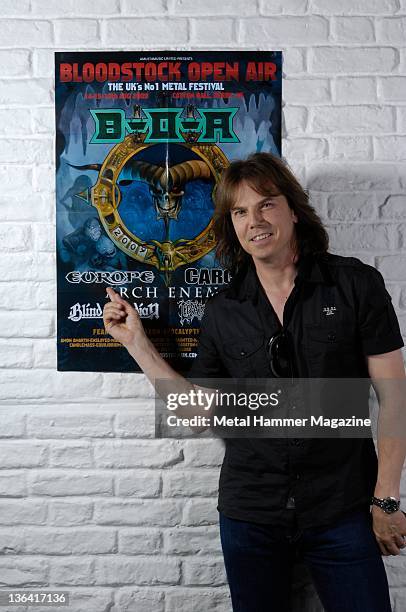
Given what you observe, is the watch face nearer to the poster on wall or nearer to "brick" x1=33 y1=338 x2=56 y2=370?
the poster on wall

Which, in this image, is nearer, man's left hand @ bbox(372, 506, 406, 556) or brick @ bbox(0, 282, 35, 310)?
man's left hand @ bbox(372, 506, 406, 556)

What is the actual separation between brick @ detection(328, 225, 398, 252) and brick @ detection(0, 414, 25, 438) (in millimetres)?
1136

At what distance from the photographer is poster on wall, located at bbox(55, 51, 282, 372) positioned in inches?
68.1

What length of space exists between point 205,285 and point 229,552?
2.56 ft

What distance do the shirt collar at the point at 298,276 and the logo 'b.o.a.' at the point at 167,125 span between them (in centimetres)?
44

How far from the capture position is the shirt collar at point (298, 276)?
1489mm

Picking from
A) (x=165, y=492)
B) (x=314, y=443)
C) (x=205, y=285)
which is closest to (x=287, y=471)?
(x=314, y=443)

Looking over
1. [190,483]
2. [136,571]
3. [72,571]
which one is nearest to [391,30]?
[190,483]

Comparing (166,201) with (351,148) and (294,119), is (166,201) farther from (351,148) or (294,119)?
(351,148)

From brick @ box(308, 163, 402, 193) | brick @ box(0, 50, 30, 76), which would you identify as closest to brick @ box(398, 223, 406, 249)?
brick @ box(308, 163, 402, 193)

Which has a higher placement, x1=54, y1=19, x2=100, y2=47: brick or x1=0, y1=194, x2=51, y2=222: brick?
x1=54, y1=19, x2=100, y2=47: brick

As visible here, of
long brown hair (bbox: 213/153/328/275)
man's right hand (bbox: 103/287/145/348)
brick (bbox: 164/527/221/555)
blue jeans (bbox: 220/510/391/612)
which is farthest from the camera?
brick (bbox: 164/527/221/555)

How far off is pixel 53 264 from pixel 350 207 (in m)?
0.95

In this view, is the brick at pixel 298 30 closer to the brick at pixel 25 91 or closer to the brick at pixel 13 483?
the brick at pixel 25 91
